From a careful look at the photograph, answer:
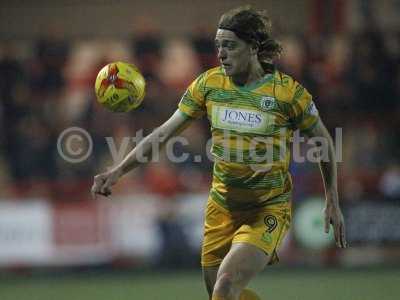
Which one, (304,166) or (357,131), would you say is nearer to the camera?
(304,166)

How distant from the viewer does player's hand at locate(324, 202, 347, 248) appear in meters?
5.72

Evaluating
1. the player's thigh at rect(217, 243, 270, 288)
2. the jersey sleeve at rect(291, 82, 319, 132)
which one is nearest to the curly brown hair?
the jersey sleeve at rect(291, 82, 319, 132)

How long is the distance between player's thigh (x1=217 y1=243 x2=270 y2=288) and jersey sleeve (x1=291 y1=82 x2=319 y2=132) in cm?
82

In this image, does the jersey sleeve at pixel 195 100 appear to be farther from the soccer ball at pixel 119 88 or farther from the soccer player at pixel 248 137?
the soccer ball at pixel 119 88

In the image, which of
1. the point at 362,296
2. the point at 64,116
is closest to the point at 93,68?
the point at 64,116

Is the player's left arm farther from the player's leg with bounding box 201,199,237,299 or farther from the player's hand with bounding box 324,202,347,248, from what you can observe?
the player's leg with bounding box 201,199,237,299

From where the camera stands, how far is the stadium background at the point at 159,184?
35.1ft

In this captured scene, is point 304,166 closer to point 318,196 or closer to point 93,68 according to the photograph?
point 318,196

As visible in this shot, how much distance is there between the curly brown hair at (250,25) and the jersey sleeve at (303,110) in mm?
334

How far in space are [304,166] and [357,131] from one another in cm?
145

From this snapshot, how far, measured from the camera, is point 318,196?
11578mm

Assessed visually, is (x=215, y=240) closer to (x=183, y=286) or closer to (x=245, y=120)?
(x=245, y=120)

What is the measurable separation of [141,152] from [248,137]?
2.15 feet

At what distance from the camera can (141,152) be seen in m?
5.82
